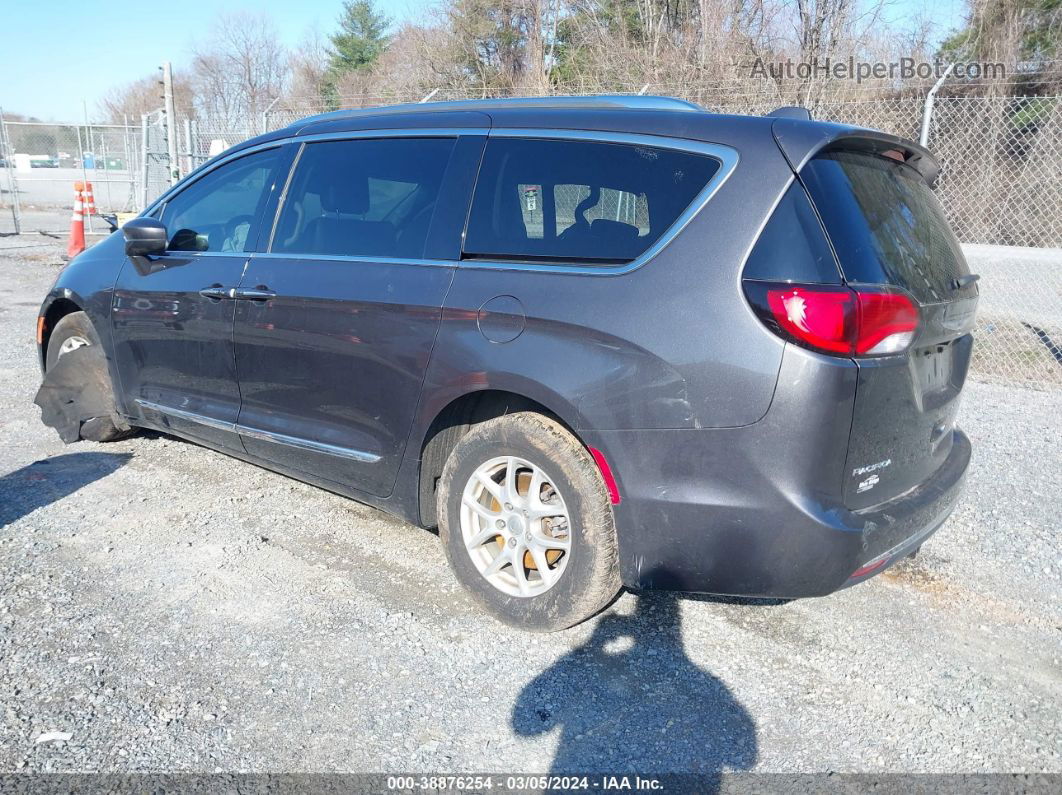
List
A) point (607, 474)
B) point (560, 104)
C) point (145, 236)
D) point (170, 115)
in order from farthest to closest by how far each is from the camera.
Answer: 1. point (170, 115)
2. point (145, 236)
3. point (560, 104)
4. point (607, 474)

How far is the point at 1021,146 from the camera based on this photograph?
34.8 feet

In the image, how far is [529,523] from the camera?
3.11m

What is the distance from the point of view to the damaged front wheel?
500 centimetres

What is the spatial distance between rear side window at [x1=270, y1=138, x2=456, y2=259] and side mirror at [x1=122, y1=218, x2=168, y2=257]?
32.6 inches

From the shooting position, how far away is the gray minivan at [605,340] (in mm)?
2600

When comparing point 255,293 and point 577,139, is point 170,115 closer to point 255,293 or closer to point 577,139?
point 255,293

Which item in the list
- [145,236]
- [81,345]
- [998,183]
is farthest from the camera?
[998,183]

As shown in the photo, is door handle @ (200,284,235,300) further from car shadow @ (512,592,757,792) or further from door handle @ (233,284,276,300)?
car shadow @ (512,592,757,792)

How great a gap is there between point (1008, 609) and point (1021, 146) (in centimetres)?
909

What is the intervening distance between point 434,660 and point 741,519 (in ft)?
3.88

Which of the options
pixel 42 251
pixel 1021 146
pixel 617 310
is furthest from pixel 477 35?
pixel 617 310

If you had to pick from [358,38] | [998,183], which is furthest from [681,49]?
[358,38]

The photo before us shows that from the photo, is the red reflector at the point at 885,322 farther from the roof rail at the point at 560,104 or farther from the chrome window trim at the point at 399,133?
the chrome window trim at the point at 399,133

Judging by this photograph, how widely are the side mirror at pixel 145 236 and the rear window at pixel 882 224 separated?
3272 mm
